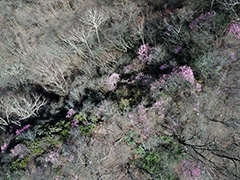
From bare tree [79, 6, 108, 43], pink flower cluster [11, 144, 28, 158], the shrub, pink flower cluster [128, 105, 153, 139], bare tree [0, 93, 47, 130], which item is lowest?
the shrub

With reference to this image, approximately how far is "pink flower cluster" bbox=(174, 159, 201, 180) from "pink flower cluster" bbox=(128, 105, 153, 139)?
2.83 metres

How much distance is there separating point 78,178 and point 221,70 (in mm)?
13078

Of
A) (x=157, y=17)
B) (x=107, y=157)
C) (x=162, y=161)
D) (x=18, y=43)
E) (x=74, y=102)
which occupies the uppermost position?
(x=18, y=43)

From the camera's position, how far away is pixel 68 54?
21422 millimetres

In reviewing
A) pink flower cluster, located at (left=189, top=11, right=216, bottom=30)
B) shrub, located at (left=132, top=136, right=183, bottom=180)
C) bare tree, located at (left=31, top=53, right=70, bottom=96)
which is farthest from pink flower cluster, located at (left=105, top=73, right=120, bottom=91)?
pink flower cluster, located at (left=189, top=11, right=216, bottom=30)

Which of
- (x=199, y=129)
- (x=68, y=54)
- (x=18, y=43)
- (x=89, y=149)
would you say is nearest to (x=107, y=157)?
(x=89, y=149)

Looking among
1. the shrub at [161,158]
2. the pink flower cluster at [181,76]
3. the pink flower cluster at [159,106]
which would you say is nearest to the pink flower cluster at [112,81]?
the pink flower cluster at [181,76]

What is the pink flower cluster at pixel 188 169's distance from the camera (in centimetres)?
1109

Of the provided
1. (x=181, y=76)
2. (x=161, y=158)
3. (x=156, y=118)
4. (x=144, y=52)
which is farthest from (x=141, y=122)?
(x=144, y=52)

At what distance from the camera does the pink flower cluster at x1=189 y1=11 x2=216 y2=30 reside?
14859mm

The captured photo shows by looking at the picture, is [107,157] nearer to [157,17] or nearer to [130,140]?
[130,140]

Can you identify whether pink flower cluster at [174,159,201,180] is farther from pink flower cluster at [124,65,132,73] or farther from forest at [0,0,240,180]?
pink flower cluster at [124,65,132,73]

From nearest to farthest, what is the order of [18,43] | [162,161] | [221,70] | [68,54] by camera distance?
[162,161] < [221,70] < [68,54] < [18,43]

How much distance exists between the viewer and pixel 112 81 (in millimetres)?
16516
